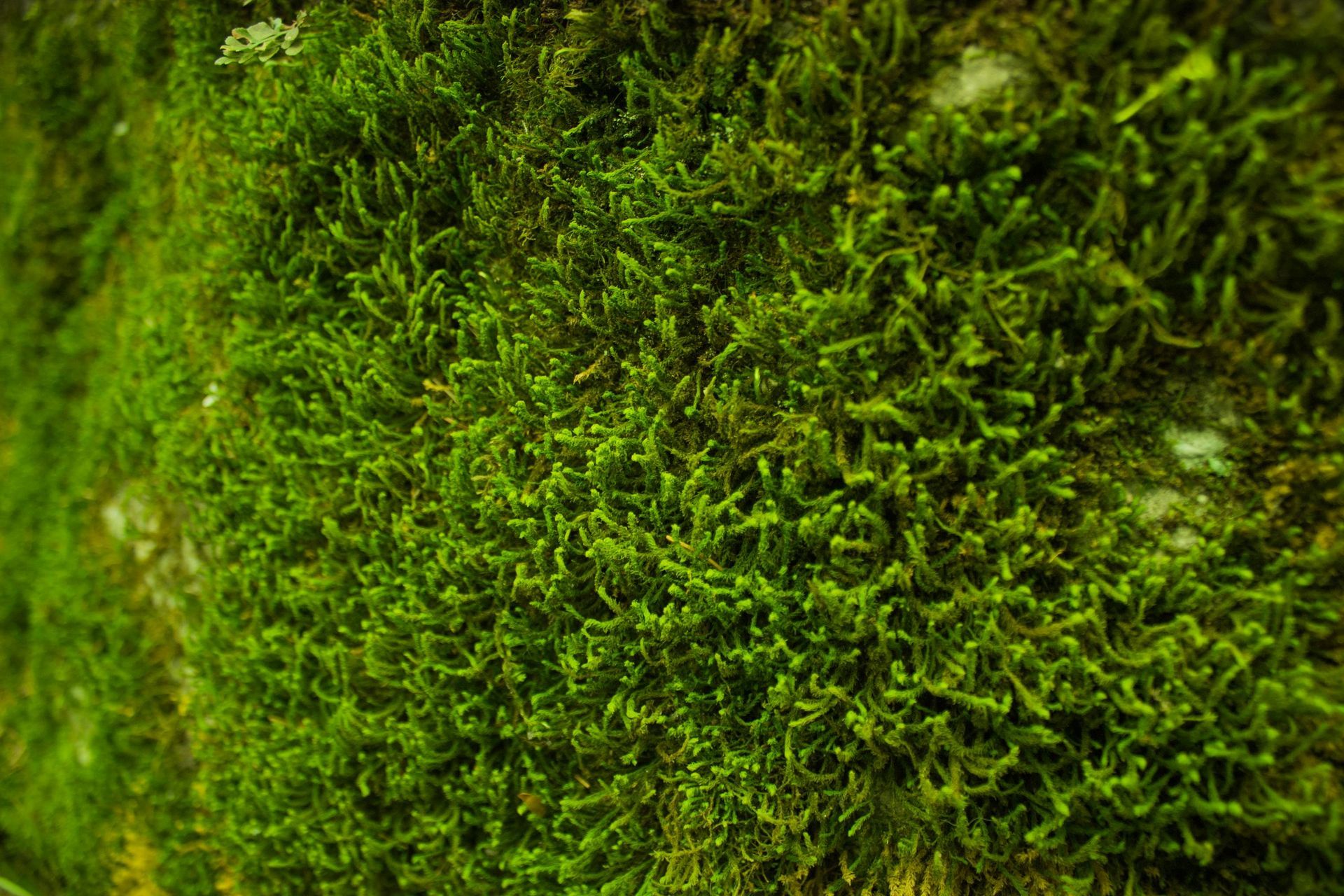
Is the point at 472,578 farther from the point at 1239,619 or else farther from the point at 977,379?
the point at 1239,619

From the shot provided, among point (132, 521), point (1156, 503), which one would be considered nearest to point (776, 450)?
point (1156, 503)

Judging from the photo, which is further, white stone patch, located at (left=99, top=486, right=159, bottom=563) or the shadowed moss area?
white stone patch, located at (left=99, top=486, right=159, bottom=563)

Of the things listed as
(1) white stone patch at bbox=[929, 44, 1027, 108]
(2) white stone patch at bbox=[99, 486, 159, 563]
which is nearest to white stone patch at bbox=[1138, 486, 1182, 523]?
(1) white stone patch at bbox=[929, 44, 1027, 108]

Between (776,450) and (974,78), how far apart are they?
111 cm

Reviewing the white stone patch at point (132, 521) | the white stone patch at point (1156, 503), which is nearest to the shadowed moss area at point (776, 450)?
the white stone patch at point (1156, 503)

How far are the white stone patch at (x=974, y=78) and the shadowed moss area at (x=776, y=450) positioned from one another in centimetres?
1

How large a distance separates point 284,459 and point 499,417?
3.59 ft

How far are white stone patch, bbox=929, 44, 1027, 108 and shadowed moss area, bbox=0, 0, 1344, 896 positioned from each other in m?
0.01

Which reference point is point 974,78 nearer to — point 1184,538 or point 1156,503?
point 1156,503

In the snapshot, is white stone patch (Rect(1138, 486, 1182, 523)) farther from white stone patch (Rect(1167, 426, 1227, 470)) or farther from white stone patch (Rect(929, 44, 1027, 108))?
white stone patch (Rect(929, 44, 1027, 108))

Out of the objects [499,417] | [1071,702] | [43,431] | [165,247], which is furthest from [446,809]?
[43,431]

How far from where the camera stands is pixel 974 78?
6.14 feet

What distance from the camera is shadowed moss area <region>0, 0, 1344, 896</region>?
5.80 feet

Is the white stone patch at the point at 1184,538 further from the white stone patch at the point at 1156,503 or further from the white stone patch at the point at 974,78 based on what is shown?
the white stone patch at the point at 974,78
